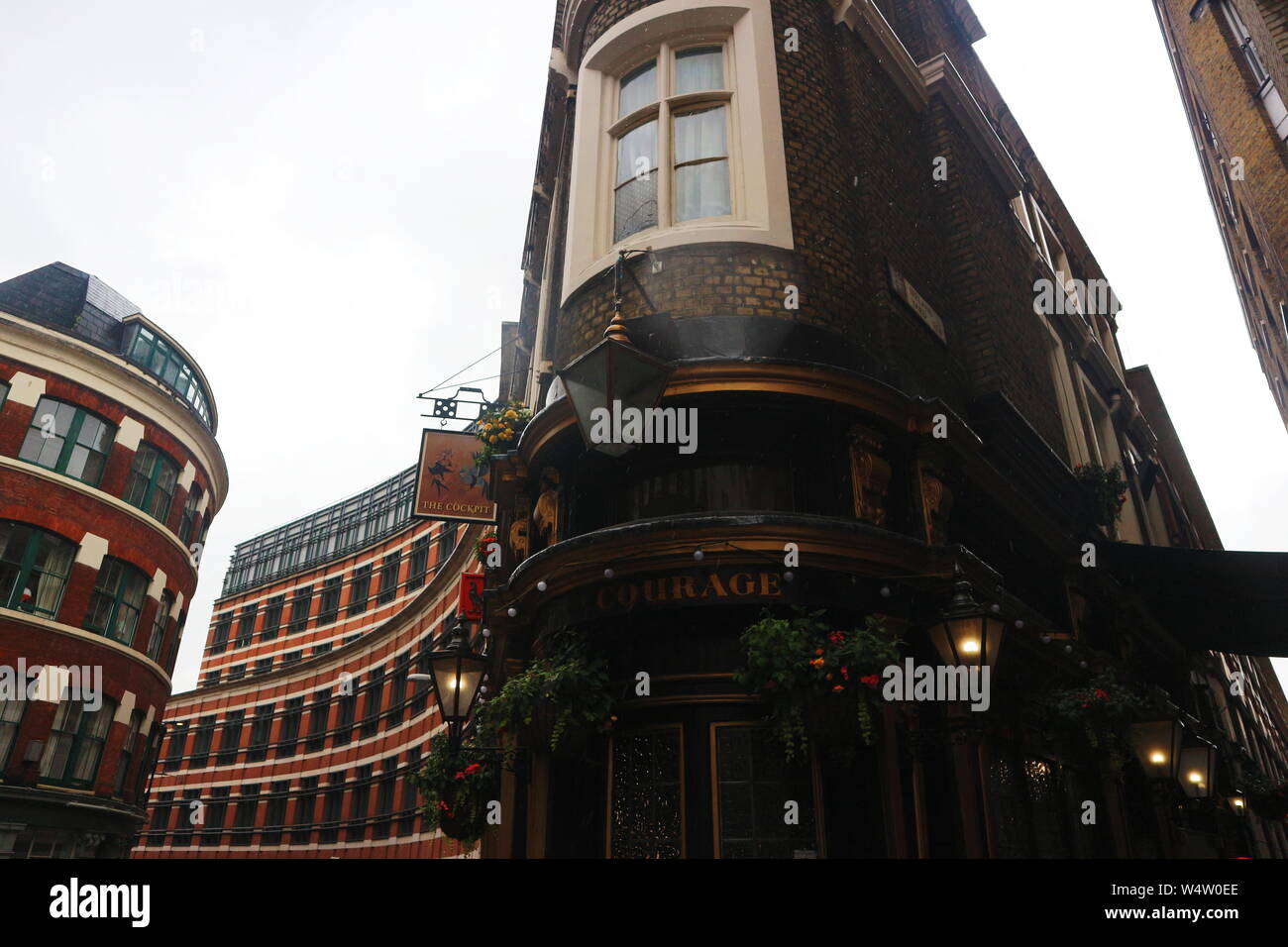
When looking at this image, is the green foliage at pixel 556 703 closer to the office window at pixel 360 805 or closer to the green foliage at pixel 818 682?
the green foliage at pixel 818 682

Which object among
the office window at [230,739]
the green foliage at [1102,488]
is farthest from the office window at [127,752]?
the office window at [230,739]

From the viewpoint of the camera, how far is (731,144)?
9.97 meters

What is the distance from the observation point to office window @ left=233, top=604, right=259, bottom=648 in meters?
55.0

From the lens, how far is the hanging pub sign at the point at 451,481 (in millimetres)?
11109

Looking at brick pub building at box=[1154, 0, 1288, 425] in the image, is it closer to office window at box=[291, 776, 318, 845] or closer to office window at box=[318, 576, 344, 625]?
office window at box=[291, 776, 318, 845]

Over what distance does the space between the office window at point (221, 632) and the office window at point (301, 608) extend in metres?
7.33

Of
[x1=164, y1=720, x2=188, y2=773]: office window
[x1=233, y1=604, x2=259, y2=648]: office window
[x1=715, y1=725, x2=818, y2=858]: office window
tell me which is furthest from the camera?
Result: [x1=233, y1=604, x2=259, y2=648]: office window

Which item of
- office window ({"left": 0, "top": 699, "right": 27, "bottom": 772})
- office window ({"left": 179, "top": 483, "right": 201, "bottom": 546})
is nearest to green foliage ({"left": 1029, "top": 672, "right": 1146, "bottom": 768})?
office window ({"left": 0, "top": 699, "right": 27, "bottom": 772})

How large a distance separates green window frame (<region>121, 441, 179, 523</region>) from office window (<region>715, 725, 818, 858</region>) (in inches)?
917

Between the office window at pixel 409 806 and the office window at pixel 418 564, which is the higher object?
the office window at pixel 418 564

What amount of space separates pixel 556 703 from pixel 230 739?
173 ft

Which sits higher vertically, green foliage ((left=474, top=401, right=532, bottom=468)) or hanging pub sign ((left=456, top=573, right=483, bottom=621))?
green foliage ((left=474, top=401, right=532, bottom=468))
